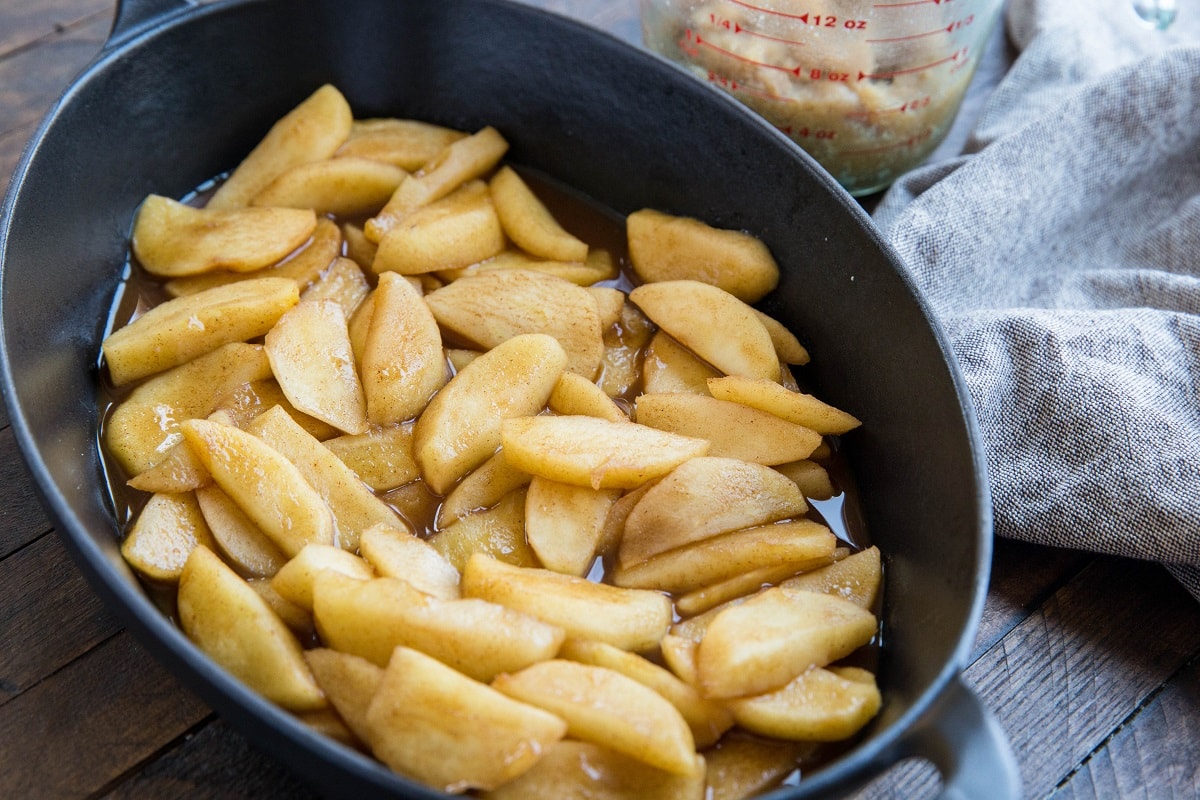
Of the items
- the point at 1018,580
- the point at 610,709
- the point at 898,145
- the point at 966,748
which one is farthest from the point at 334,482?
the point at 898,145

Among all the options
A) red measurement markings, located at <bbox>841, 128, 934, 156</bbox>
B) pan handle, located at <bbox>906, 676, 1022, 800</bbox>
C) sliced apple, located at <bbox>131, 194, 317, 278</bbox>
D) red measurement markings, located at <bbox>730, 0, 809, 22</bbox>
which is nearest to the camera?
pan handle, located at <bbox>906, 676, 1022, 800</bbox>

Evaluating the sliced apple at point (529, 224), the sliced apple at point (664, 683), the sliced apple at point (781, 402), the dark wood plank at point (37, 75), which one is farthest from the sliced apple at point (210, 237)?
the sliced apple at point (664, 683)

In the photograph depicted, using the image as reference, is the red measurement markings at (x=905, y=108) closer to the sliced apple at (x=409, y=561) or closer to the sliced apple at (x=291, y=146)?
the sliced apple at (x=291, y=146)

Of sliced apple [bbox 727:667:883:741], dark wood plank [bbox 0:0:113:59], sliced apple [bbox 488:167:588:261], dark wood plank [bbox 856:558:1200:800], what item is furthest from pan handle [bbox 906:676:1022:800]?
dark wood plank [bbox 0:0:113:59]

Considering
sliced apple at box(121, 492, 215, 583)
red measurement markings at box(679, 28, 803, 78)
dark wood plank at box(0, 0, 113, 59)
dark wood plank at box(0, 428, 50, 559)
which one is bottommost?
dark wood plank at box(0, 428, 50, 559)

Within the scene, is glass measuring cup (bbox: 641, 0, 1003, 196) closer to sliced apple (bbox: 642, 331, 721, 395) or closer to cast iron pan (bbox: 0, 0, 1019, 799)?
cast iron pan (bbox: 0, 0, 1019, 799)

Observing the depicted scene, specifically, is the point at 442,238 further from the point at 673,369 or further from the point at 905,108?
the point at 905,108
